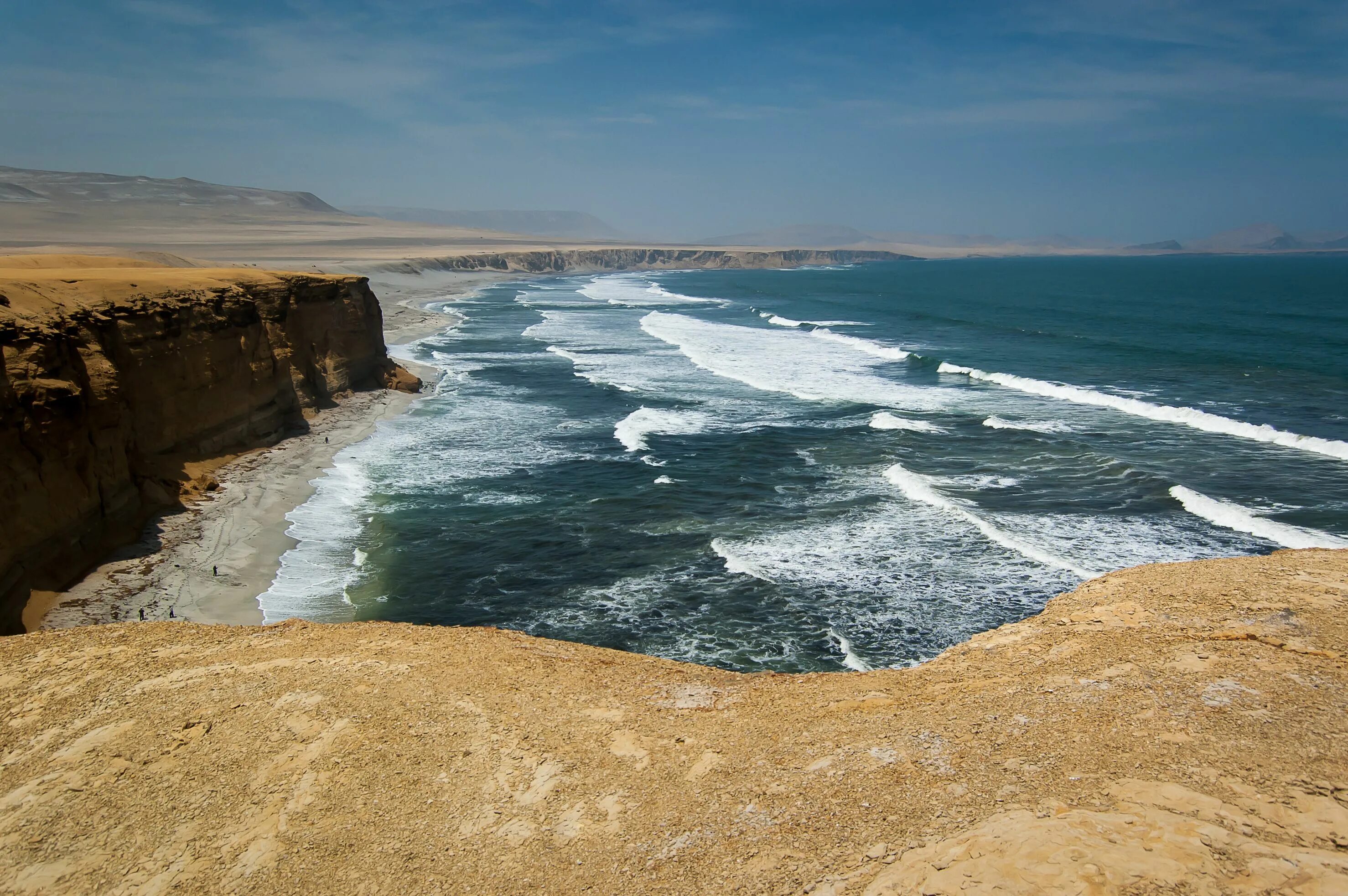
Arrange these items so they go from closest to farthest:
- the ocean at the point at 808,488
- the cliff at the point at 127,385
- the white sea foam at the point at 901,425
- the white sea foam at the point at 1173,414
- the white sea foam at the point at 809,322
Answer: the cliff at the point at 127,385 < the ocean at the point at 808,488 < the white sea foam at the point at 1173,414 < the white sea foam at the point at 901,425 < the white sea foam at the point at 809,322

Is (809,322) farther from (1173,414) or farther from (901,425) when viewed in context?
(1173,414)

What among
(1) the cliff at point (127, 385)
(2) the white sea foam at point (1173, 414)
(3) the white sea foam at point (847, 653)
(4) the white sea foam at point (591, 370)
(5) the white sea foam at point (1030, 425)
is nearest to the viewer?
(3) the white sea foam at point (847, 653)

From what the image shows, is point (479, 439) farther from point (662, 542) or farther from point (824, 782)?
point (824, 782)

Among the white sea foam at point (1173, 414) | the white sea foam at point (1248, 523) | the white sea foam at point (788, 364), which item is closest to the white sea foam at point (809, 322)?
the white sea foam at point (788, 364)

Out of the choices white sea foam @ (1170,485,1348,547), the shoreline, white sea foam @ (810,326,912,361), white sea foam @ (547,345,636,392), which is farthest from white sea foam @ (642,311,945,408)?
the shoreline

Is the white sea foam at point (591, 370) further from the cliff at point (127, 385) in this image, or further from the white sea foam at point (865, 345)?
the white sea foam at point (865, 345)

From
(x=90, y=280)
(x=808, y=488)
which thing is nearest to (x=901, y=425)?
(x=808, y=488)
